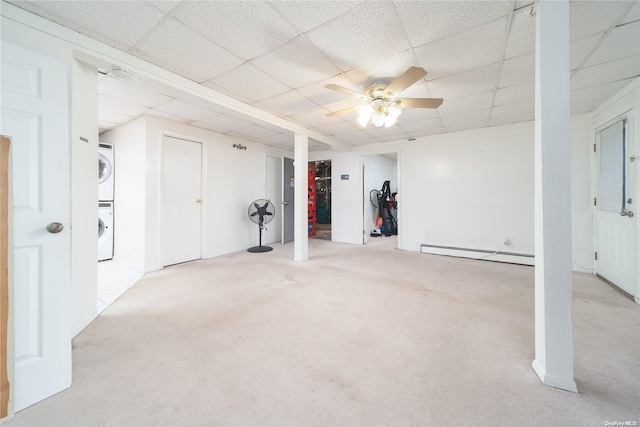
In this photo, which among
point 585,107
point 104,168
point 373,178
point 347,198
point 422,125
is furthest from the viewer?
point 373,178

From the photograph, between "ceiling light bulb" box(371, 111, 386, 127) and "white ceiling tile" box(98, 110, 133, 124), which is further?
"white ceiling tile" box(98, 110, 133, 124)

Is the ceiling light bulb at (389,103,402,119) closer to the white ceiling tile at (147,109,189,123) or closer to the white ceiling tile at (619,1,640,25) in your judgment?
the white ceiling tile at (619,1,640,25)

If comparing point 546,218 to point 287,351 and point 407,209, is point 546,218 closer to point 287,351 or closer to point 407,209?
point 287,351

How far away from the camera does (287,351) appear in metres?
1.68

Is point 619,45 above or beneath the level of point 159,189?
above

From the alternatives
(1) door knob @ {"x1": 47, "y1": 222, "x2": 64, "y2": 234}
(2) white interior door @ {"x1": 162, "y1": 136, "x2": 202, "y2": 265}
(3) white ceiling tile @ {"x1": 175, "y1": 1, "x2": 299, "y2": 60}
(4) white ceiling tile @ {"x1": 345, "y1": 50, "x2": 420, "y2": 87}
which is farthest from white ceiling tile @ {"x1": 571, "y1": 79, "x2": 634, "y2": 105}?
(2) white interior door @ {"x1": 162, "y1": 136, "x2": 202, "y2": 265}

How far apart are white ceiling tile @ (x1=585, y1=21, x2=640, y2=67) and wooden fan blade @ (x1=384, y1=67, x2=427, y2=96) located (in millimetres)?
1369

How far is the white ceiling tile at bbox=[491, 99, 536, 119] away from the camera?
10.3 feet

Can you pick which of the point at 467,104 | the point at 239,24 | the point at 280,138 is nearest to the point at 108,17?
the point at 239,24

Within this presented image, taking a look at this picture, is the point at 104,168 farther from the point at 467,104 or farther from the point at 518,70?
the point at 518,70

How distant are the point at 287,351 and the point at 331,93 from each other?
2633 mm

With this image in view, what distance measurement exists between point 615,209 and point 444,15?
3266mm

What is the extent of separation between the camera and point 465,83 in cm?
260

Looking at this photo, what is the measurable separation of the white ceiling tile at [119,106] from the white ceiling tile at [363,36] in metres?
2.68
